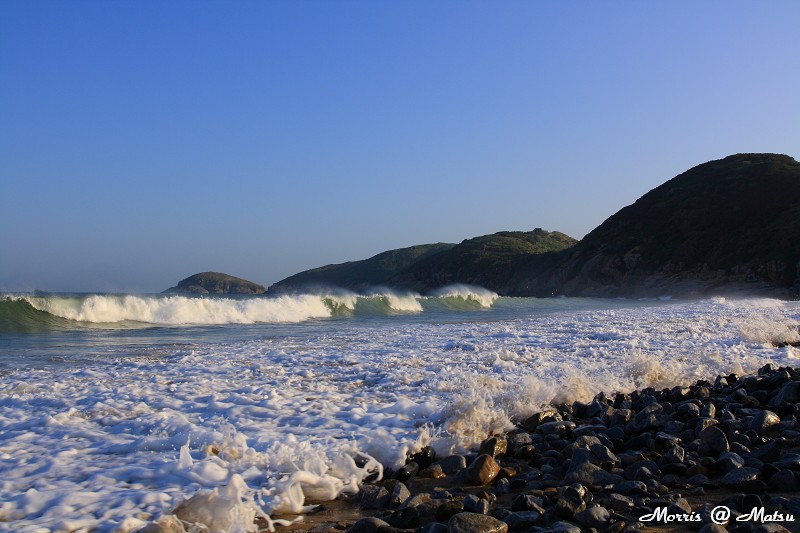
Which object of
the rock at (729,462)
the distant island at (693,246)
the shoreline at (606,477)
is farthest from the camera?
the distant island at (693,246)

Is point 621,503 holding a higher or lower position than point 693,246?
lower

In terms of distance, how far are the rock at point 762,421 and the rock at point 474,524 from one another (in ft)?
10.9

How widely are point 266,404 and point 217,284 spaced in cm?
14916

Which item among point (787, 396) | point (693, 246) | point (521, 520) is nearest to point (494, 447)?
point (521, 520)

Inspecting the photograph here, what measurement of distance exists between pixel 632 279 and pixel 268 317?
5625 cm

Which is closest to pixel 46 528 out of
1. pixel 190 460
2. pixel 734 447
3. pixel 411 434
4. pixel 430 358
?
pixel 190 460

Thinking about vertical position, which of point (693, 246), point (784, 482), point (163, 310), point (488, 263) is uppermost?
point (488, 263)

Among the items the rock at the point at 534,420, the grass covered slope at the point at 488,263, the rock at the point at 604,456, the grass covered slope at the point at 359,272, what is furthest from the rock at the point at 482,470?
the grass covered slope at the point at 359,272

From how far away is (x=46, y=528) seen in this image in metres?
3.42

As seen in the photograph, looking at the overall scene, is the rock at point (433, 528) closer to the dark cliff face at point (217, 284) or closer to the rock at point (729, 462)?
the rock at point (729, 462)

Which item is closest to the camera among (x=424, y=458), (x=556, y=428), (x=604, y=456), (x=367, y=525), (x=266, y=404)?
(x=367, y=525)

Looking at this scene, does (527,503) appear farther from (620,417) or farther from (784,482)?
(620,417)

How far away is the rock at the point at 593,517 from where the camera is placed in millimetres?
3533

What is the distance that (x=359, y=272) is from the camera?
6580 inches
